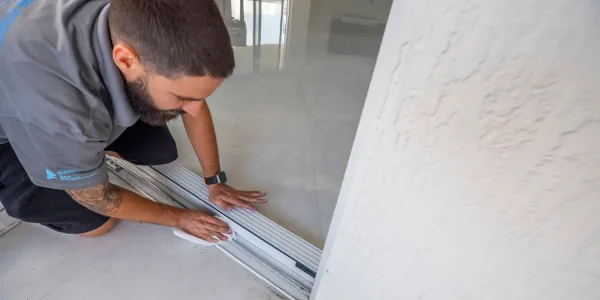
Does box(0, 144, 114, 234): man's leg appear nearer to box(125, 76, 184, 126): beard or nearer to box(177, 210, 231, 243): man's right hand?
box(177, 210, 231, 243): man's right hand

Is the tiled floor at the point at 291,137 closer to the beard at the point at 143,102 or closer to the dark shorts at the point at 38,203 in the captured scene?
the dark shorts at the point at 38,203

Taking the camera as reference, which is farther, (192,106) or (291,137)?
(291,137)

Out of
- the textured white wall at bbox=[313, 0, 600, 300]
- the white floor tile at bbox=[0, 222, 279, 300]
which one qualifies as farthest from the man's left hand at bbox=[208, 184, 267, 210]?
the textured white wall at bbox=[313, 0, 600, 300]

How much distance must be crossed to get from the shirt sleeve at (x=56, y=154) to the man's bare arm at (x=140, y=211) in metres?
0.07

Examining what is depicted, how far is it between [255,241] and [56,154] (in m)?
0.64

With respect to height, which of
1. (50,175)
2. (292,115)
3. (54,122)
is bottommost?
(292,115)

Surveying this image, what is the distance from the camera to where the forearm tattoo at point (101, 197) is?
3.06 ft

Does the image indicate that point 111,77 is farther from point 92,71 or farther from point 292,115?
point 292,115

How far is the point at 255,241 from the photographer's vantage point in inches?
47.5

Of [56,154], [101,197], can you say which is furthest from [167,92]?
[101,197]

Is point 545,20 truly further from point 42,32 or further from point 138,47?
point 42,32

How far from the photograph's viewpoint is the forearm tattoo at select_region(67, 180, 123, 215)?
0.93 m

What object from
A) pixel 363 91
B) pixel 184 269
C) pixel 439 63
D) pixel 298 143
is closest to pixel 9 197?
pixel 184 269

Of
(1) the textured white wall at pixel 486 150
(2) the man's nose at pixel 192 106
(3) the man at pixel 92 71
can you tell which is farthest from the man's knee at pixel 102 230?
(1) the textured white wall at pixel 486 150
